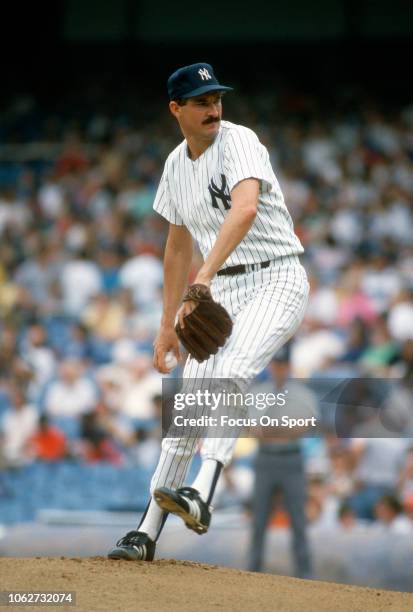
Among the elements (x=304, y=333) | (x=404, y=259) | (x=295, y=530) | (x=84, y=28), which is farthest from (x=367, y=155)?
(x=295, y=530)

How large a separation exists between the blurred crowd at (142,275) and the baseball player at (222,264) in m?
3.69

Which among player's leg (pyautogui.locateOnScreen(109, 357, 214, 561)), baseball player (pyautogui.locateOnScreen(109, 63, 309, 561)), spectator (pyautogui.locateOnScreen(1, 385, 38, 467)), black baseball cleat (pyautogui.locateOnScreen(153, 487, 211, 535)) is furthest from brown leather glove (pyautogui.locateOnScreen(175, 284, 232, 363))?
spectator (pyautogui.locateOnScreen(1, 385, 38, 467))

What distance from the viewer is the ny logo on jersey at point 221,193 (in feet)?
14.1

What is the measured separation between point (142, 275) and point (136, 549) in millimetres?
7183

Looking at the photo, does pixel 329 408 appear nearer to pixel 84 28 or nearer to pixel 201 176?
pixel 201 176

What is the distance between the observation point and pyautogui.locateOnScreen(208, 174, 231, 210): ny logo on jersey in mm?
4309

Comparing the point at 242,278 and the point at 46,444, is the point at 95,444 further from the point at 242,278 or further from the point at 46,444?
the point at 242,278

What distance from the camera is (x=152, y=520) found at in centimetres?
441

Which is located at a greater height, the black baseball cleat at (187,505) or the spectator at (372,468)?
the spectator at (372,468)

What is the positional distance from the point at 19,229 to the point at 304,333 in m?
4.19

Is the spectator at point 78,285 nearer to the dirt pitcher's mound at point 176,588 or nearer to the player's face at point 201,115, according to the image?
the dirt pitcher's mound at point 176,588

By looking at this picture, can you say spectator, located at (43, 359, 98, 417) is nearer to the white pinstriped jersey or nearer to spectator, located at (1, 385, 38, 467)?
spectator, located at (1, 385, 38, 467)

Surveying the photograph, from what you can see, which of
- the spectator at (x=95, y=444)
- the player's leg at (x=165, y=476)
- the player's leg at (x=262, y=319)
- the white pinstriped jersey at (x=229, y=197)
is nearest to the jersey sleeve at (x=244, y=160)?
the white pinstriped jersey at (x=229, y=197)

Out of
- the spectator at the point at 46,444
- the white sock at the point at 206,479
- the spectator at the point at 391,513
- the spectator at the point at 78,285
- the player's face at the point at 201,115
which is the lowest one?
the white sock at the point at 206,479
